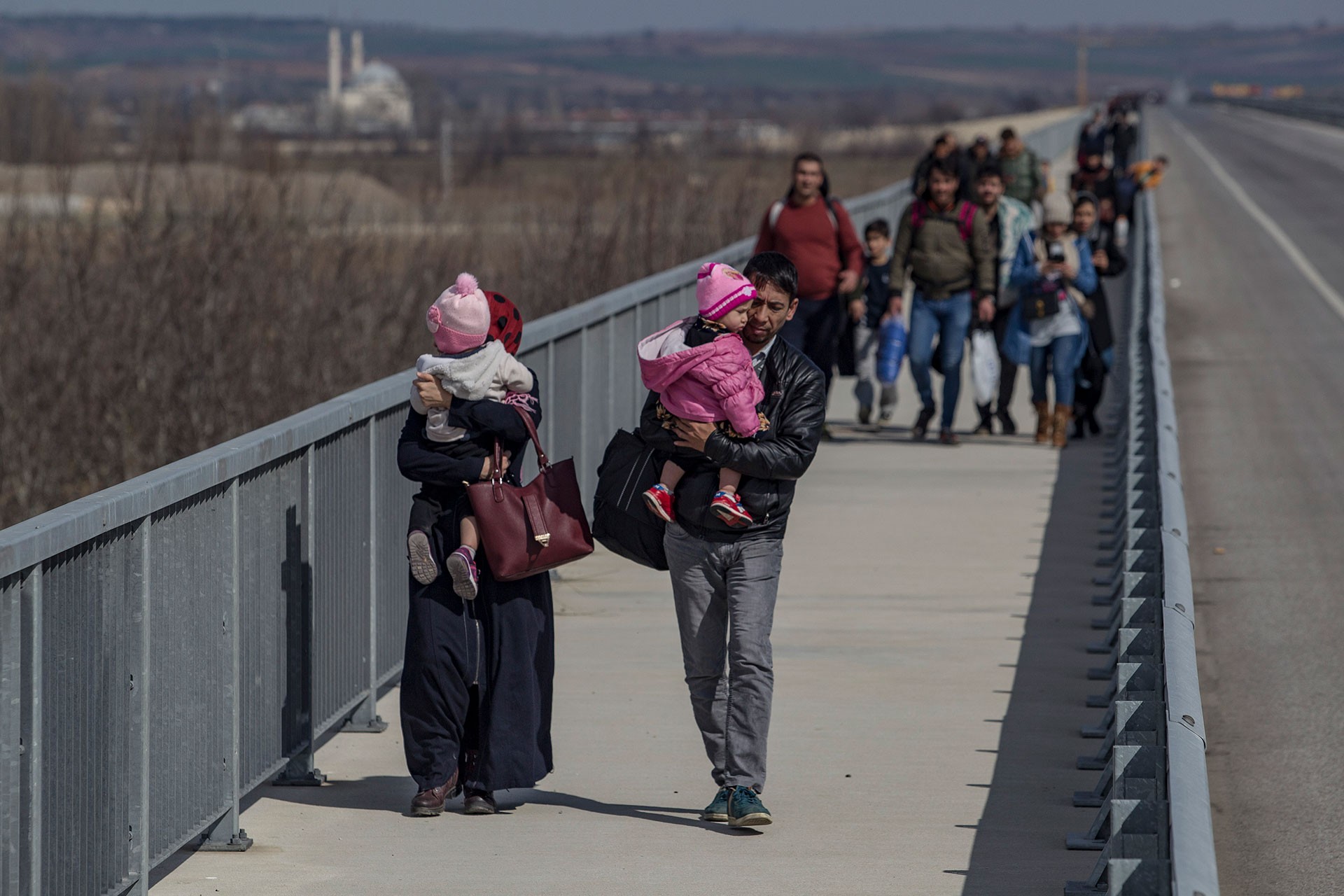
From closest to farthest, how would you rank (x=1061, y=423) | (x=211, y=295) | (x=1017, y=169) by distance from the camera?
(x=1061, y=423)
(x=1017, y=169)
(x=211, y=295)

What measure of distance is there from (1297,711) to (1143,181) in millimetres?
20510

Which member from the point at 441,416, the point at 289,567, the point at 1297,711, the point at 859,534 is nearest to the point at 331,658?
the point at 289,567

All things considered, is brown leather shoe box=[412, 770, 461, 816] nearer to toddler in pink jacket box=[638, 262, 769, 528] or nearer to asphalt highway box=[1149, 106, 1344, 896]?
toddler in pink jacket box=[638, 262, 769, 528]

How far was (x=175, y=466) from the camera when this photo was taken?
18.4ft

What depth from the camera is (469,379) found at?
6.25m

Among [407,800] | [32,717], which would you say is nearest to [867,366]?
[407,800]

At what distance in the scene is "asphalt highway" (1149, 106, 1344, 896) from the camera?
281 inches

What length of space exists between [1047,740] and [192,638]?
346 centimetres

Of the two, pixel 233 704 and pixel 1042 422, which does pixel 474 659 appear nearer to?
pixel 233 704

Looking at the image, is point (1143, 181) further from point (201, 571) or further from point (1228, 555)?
point (201, 571)

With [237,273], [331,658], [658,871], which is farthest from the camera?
[237,273]

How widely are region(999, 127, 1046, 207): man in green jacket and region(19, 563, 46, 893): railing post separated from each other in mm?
15450

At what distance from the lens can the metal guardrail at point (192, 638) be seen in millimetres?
4586

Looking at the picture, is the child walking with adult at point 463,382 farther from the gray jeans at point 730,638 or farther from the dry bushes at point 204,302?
the dry bushes at point 204,302
